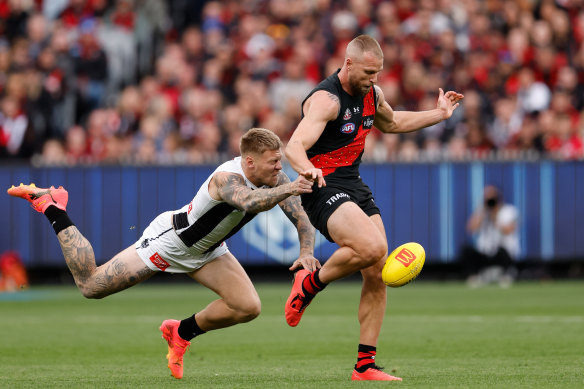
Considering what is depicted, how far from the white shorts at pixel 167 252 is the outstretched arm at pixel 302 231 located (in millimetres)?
645

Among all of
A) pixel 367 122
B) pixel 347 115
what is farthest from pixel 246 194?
pixel 367 122

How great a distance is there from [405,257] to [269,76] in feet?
39.4

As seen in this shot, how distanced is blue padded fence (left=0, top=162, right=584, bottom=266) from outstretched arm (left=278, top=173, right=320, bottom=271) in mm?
9297

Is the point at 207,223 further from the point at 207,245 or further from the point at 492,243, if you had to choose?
the point at 492,243

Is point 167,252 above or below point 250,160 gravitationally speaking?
below

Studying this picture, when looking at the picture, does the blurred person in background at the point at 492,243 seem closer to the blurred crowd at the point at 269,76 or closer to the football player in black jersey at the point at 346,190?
the blurred crowd at the point at 269,76

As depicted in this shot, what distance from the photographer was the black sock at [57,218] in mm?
8938

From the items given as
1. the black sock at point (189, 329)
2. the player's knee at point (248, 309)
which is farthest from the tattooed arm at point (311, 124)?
the black sock at point (189, 329)

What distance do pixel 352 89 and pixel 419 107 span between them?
10.4m

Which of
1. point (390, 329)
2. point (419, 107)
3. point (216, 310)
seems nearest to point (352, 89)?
point (216, 310)

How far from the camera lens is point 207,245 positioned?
850 centimetres

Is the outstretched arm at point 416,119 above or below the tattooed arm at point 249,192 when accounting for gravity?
above

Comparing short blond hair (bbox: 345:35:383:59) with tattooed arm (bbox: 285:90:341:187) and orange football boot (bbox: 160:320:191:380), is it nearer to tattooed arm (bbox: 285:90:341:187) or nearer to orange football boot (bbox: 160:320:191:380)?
tattooed arm (bbox: 285:90:341:187)

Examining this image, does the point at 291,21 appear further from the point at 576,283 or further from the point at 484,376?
the point at 484,376
